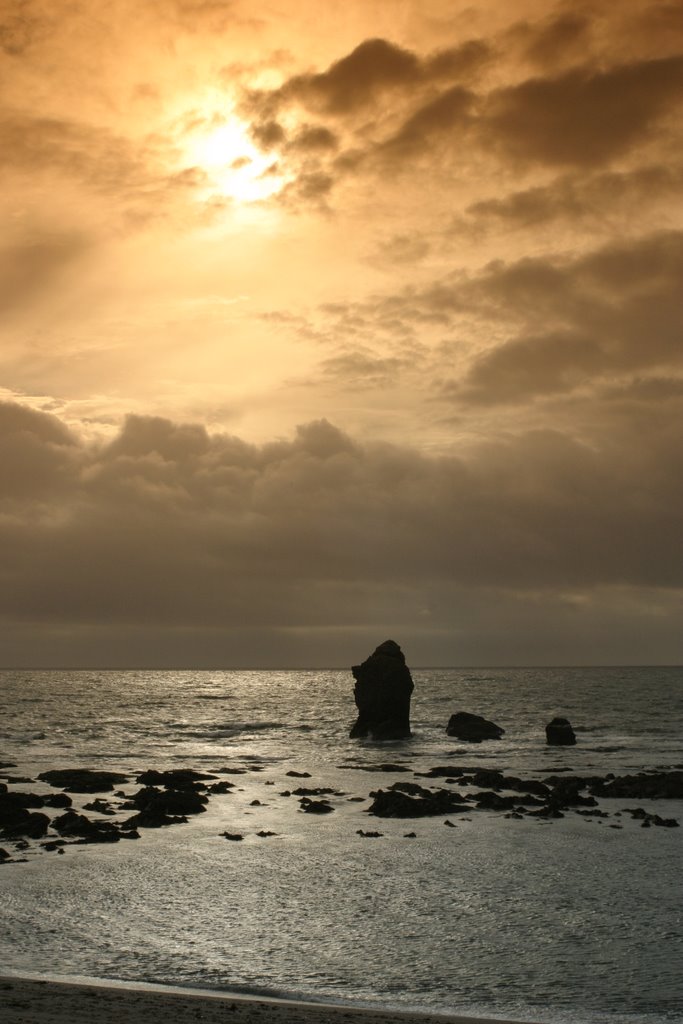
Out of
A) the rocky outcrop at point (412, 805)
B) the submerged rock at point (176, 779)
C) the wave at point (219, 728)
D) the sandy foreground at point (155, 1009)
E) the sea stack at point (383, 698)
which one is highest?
the sea stack at point (383, 698)

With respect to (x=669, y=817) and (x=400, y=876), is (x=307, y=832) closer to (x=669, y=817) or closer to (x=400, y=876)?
(x=400, y=876)

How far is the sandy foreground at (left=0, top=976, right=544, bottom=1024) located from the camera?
14.6m

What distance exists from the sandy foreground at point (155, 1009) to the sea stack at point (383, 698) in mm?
76939

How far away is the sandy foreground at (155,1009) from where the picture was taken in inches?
575

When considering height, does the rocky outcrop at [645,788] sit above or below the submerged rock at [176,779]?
above

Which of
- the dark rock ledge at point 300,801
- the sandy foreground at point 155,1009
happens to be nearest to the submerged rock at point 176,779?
the dark rock ledge at point 300,801

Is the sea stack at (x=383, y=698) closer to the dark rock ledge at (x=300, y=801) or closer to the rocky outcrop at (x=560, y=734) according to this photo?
the rocky outcrop at (x=560, y=734)

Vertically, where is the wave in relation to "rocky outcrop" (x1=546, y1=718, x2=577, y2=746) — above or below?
below

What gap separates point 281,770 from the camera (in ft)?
204

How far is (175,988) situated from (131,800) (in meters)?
29.2

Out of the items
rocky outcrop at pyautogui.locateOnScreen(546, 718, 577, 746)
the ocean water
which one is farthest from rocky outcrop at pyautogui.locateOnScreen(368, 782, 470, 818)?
rocky outcrop at pyautogui.locateOnScreen(546, 718, 577, 746)

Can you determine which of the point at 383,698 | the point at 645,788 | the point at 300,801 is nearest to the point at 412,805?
the point at 300,801

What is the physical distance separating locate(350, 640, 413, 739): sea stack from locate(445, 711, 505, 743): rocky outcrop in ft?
16.4

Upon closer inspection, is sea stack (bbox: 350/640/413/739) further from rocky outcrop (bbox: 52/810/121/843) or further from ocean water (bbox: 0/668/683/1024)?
rocky outcrop (bbox: 52/810/121/843)
